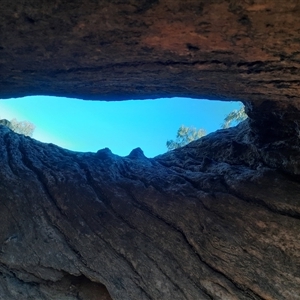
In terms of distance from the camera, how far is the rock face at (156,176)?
126 inches

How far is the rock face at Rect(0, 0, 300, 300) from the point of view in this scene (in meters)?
3.20

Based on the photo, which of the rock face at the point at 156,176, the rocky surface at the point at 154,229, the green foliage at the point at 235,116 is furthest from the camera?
the green foliage at the point at 235,116

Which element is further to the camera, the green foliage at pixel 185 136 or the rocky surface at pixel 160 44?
the green foliage at pixel 185 136

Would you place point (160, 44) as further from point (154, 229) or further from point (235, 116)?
point (235, 116)

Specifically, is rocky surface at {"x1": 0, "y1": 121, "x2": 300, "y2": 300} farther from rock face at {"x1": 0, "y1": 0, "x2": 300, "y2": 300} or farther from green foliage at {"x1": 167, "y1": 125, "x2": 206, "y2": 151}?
green foliage at {"x1": 167, "y1": 125, "x2": 206, "y2": 151}

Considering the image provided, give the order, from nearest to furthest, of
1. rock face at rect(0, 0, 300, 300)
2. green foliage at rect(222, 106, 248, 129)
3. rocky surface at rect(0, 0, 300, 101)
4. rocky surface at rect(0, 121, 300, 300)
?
rocky surface at rect(0, 0, 300, 101)
rock face at rect(0, 0, 300, 300)
rocky surface at rect(0, 121, 300, 300)
green foliage at rect(222, 106, 248, 129)

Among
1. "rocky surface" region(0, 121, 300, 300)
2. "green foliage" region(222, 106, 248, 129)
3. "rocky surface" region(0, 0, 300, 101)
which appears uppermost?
"green foliage" region(222, 106, 248, 129)

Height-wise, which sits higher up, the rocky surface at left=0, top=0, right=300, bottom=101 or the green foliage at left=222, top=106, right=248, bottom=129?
the green foliage at left=222, top=106, right=248, bottom=129

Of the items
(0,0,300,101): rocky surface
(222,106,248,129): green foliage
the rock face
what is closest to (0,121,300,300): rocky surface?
the rock face

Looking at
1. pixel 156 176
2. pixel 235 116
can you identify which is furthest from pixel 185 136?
pixel 156 176

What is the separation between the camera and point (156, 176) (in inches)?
224

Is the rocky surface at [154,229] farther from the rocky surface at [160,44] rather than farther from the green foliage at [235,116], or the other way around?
the green foliage at [235,116]

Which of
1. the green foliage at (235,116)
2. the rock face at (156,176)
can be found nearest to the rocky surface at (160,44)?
the rock face at (156,176)

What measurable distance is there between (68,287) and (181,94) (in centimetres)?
367
